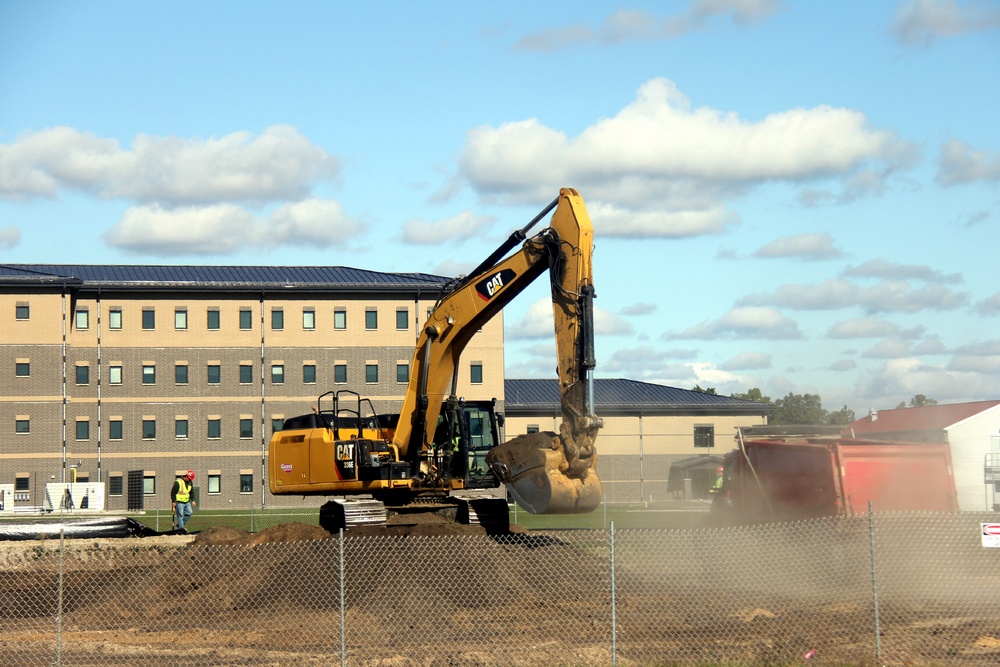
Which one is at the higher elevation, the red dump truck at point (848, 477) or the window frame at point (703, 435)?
the window frame at point (703, 435)

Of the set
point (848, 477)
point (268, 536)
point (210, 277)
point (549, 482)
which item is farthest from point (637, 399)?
point (549, 482)

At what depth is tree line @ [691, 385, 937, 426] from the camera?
134ft

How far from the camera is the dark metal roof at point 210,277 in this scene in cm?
6712

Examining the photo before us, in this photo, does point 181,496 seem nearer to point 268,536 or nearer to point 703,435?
point 268,536

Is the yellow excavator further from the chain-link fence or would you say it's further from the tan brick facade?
the tan brick facade

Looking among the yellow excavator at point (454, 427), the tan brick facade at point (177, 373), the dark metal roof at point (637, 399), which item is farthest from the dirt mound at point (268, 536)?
the dark metal roof at point (637, 399)

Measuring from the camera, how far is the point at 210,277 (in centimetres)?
7269

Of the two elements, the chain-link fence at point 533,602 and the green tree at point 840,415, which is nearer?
the chain-link fence at point 533,602

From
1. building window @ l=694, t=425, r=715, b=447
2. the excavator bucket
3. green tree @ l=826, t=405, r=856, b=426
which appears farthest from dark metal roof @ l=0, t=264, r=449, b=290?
the excavator bucket

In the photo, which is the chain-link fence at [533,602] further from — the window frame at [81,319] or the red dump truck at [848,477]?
the window frame at [81,319]

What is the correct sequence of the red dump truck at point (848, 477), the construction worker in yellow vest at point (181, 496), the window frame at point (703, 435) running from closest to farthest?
the red dump truck at point (848, 477) < the construction worker in yellow vest at point (181, 496) < the window frame at point (703, 435)

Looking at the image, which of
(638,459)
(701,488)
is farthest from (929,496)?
(638,459)

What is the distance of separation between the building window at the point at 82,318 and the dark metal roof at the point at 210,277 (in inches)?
57.2

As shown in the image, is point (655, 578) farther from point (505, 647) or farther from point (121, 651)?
point (121, 651)
